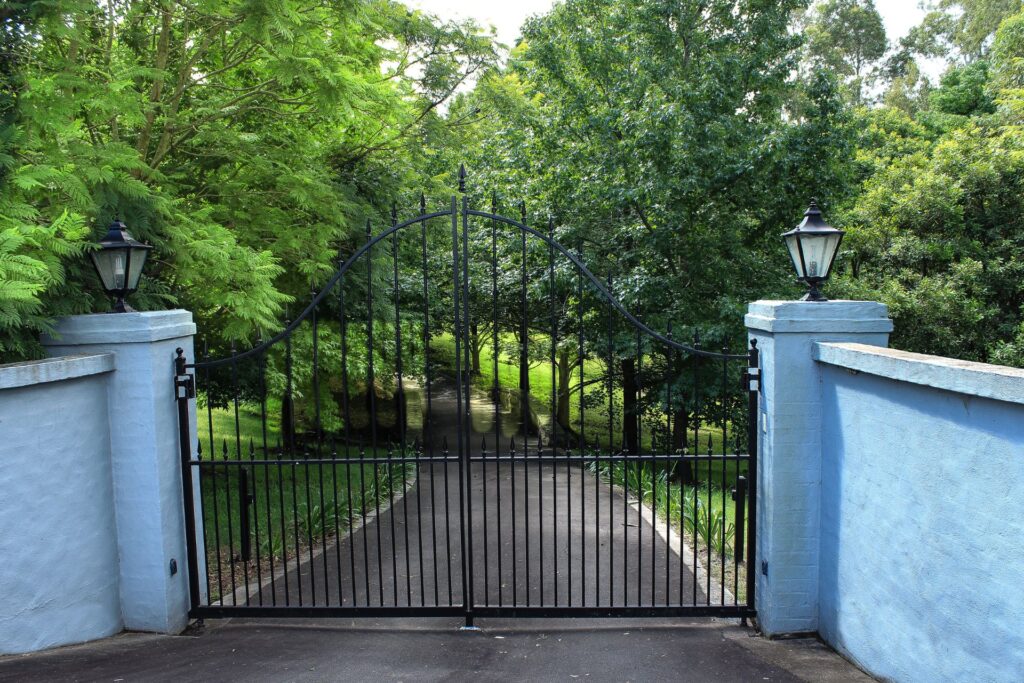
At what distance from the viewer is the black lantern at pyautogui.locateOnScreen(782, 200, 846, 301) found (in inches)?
207

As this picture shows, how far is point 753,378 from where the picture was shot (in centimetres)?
552

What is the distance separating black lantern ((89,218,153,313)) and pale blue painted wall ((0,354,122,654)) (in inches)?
19.3

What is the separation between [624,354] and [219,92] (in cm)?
692

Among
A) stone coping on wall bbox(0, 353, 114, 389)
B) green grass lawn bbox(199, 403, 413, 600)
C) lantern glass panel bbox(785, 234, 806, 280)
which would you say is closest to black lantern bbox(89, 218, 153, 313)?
stone coping on wall bbox(0, 353, 114, 389)

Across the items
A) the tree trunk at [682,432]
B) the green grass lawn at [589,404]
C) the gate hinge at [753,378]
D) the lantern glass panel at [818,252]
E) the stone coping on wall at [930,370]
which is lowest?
the green grass lawn at [589,404]

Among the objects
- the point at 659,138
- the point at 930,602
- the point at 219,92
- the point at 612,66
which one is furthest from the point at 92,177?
the point at 612,66

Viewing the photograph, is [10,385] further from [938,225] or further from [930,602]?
[938,225]

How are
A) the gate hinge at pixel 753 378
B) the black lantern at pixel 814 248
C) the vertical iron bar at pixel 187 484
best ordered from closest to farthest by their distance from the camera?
the black lantern at pixel 814 248
the gate hinge at pixel 753 378
the vertical iron bar at pixel 187 484

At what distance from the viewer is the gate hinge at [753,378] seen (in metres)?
5.51

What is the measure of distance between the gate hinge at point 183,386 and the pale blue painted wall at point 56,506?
0.46 meters

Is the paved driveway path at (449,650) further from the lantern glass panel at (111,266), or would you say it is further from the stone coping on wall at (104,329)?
the lantern glass panel at (111,266)

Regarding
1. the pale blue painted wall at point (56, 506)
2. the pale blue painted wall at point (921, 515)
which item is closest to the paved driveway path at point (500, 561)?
the pale blue painted wall at point (56, 506)

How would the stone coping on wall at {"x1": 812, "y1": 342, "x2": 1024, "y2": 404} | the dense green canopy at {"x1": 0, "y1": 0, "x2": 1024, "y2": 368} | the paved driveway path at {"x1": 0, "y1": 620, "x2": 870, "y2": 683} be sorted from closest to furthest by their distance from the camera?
the stone coping on wall at {"x1": 812, "y1": 342, "x2": 1024, "y2": 404} < the paved driveway path at {"x1": 0, "y1": 620, "x2": 870, "y2": 683} < the dense green canopy at {"x1": 0, "y1": 0, "x2": 1024, "y2": 368}

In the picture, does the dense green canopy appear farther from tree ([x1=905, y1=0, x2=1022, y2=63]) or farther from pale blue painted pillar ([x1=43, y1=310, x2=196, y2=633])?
tree ([x1=905, y1=0, x2=1022, y2=63])
